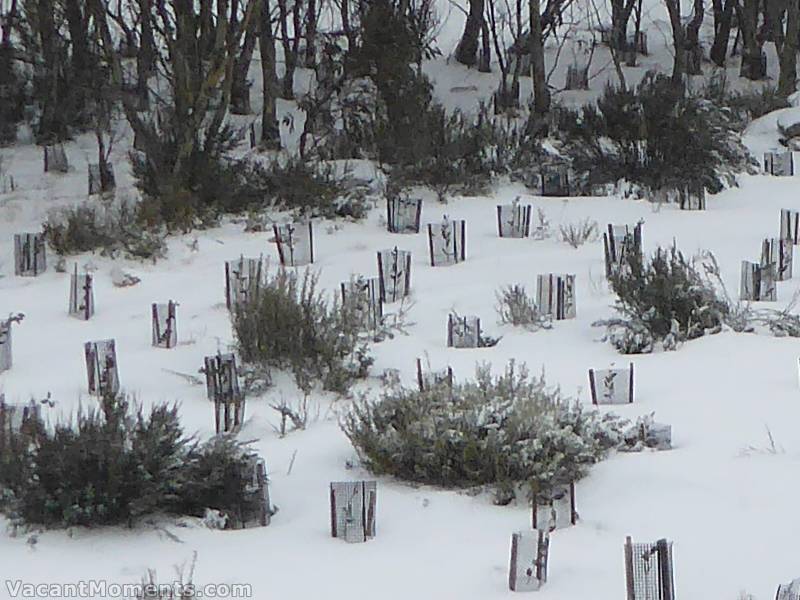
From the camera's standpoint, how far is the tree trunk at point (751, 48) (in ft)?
47.3

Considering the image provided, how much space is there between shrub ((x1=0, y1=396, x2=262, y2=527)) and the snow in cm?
9

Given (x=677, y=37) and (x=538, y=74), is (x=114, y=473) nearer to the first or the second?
(x=538, y=74)

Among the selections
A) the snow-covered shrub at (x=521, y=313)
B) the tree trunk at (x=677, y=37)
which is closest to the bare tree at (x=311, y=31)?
the tree trunk at (x=677, y=37)

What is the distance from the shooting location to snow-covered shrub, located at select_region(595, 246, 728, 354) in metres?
5.99

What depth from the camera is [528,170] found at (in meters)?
10.1

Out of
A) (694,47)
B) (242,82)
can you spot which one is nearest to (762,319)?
(242,82)

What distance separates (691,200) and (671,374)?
4160 millimetres

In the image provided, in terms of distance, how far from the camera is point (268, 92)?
1158 cm

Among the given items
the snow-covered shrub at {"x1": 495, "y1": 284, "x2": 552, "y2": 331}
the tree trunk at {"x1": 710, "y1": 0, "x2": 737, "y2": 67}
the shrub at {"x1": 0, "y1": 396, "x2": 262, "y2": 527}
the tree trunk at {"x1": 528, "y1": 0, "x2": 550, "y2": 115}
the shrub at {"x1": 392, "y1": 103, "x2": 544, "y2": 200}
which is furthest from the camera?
the tree trunk at {"x1": 710, "y1": 0, "x2": 737, "y2": 67}

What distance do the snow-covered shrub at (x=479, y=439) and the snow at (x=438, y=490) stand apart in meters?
0.09

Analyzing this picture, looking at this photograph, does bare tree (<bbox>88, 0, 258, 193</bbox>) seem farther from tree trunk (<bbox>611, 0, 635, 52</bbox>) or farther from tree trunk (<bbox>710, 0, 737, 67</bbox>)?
tree trunk (<bbox>710, 0, 737, 67</bbox>)

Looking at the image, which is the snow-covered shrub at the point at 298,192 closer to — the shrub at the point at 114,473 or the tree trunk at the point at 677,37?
the tree trunk at the point at 677,37

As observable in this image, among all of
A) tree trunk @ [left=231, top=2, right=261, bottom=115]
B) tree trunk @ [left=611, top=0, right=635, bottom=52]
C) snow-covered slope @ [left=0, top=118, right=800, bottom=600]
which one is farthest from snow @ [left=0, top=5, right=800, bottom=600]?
tree trunk @ [left=611, top=0, right=635, bottom=52]

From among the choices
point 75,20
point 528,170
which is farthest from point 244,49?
point 528,170
